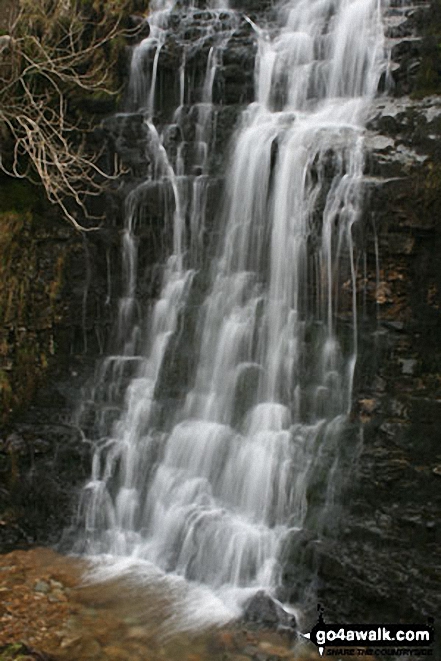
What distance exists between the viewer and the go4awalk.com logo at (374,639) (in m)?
7.09

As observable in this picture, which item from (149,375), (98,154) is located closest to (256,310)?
(149,375)

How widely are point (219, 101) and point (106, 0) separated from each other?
315 centimetres

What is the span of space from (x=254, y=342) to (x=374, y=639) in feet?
13.4

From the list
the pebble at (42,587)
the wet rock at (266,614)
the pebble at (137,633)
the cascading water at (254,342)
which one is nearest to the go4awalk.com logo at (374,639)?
the wet rock at (266,614)

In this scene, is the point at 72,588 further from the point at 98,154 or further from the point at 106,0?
the point at 106,0

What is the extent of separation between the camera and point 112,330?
435 inches

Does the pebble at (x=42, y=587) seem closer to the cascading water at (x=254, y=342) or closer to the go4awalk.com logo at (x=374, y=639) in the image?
the cascading water at (x=254, y=342)

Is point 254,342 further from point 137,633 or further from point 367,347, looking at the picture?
point 137,633

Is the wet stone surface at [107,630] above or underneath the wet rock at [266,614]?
underneath

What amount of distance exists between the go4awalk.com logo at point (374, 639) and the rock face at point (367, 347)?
0.14 meters

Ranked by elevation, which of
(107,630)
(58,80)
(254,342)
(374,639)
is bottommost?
(107,630)

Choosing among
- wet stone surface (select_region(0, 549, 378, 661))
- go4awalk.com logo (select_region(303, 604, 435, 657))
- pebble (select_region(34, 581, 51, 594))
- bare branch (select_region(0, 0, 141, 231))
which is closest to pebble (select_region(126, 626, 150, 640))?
wet stone surface (select_region(0, 549, 378, 661))

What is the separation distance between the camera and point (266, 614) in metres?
7.52

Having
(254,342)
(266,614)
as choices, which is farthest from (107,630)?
(254,342)
